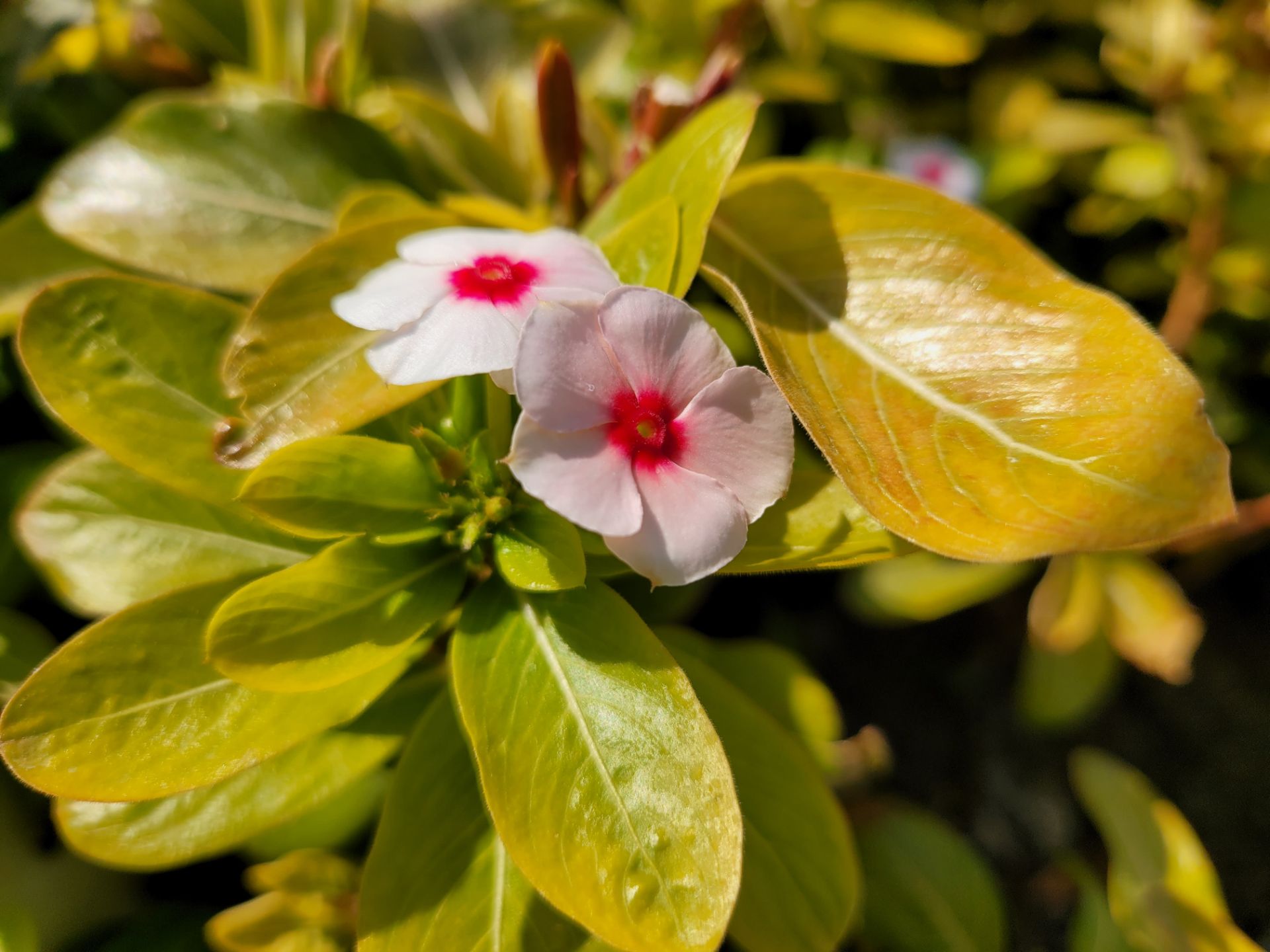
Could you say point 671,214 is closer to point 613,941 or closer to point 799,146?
point 613,941

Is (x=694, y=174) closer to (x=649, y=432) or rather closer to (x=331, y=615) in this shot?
(x=649, y=432)

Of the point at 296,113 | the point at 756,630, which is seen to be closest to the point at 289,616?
the point at 296,113

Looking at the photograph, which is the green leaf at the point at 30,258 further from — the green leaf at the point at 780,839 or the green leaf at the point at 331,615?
the green leaf at the point at 780,839

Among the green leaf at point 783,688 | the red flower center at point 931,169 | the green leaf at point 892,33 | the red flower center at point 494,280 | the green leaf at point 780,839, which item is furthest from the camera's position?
the red flower center at point 931,169

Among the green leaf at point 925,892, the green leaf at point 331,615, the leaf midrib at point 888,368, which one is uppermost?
the leaf midrib at point 888,368

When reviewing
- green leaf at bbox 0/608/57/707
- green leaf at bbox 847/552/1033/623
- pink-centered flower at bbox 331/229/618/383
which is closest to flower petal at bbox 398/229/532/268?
pink-centered flower at bbox 331/229/618/383

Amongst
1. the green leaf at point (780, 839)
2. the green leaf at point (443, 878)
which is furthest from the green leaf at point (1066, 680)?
the green leaf at point (443, 878)
